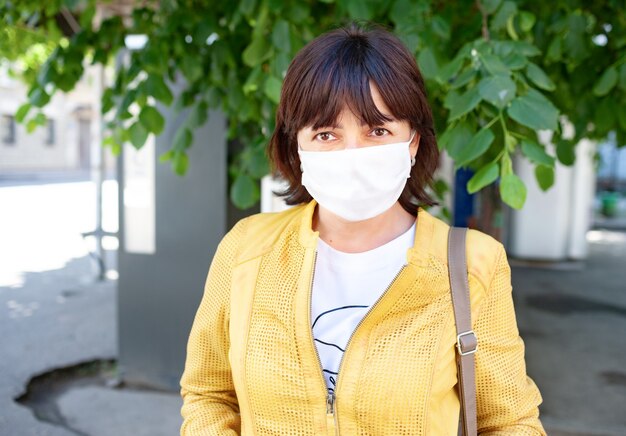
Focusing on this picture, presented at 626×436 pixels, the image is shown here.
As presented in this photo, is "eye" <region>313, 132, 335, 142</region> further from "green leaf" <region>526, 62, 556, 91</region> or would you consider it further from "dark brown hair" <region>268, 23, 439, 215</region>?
"green leaf" <region>526, 62, 556, 91</region>

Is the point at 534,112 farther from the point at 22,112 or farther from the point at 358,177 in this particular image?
the point at 22,112

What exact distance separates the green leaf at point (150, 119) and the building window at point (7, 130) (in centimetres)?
3320

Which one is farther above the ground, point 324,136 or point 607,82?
point 607,82

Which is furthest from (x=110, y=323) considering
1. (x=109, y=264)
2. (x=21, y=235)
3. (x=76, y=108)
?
(x=76, y=108)

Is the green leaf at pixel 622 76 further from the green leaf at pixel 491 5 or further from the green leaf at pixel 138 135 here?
the green leaf at pixel 138 135

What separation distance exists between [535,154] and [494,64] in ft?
0.97

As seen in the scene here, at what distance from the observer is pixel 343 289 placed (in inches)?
56.9

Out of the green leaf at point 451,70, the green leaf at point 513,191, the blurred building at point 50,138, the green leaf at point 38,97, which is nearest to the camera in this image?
the green leaf at point 513,191

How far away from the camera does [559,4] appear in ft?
9.89

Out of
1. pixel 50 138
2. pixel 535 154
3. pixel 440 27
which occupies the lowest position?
pixel 50 138

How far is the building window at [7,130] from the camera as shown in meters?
32.7

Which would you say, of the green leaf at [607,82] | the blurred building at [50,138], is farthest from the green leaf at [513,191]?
the blurred building at [50,138]

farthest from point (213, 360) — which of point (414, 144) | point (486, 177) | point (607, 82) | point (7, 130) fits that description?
point (7, 130)

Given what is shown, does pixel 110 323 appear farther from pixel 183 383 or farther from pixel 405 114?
pixel 405 114
